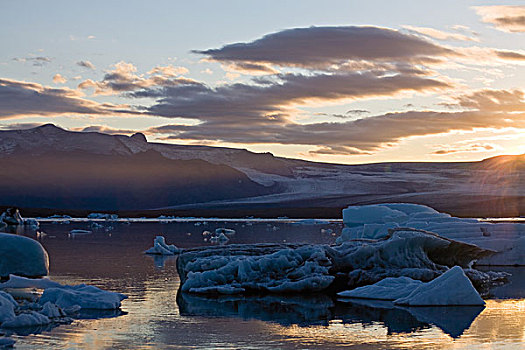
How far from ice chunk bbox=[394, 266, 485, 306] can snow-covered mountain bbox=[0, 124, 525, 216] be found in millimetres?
75152

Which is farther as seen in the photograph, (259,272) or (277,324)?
(259,272)

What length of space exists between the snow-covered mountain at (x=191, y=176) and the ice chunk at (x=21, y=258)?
236 feet

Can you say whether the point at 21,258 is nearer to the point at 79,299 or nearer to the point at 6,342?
the point at 79,299

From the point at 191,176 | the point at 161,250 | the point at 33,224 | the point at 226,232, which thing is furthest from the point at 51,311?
the point at 191,176

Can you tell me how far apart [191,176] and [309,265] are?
99839 millimetres

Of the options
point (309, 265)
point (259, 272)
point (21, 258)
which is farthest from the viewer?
point (21, 258)

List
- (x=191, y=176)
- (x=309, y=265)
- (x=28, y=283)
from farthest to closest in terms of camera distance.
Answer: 1. (x=191, y=176)
2. (x=309, y=265)
3. (x=28, y=283)

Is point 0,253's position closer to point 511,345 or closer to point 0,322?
point 0,322

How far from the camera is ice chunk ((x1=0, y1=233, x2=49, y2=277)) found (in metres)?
16.4

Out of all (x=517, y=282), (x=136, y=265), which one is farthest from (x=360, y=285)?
(x=136, y=265)

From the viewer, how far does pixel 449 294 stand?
1245cm

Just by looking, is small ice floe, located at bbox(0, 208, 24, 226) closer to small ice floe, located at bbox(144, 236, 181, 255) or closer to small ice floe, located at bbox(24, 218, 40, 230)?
small ice floe, located at bbox(24, 218, 40, 230)

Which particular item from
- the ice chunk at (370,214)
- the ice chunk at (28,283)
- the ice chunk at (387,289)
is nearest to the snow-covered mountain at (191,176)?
the ice chunk at (370,214)

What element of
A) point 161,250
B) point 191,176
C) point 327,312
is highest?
point 191,176
